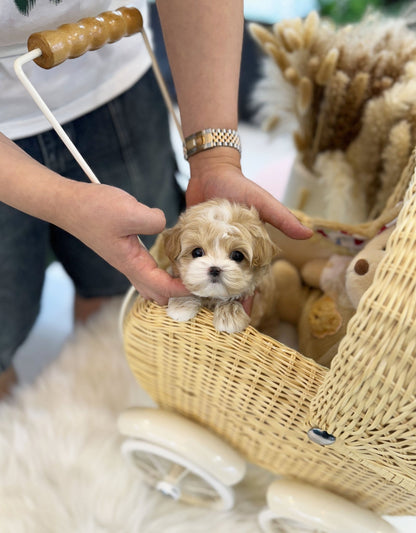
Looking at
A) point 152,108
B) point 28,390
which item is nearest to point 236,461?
point 28,390

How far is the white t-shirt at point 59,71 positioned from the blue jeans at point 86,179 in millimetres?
30

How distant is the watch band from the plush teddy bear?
29cm

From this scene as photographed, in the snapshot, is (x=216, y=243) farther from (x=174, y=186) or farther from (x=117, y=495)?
(x=117, y=495)

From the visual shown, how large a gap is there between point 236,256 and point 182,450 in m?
0.43

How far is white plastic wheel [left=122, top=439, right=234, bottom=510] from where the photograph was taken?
36.1 inches

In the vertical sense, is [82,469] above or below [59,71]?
below

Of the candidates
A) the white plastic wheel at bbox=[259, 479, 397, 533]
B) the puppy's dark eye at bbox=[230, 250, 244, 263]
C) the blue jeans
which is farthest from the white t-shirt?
the white plastic wheel at bbox=[259, 479, 397, 533]

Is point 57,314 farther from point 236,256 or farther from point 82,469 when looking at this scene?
point 236,256

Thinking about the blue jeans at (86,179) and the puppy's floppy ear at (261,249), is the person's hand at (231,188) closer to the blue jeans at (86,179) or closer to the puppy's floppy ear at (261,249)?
the puppy's floppy ear at (261,249)

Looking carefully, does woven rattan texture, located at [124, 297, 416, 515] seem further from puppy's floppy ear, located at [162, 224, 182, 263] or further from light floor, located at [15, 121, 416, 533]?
light floor, located at [15, 121, 416, 533]

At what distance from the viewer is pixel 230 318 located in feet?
2.06

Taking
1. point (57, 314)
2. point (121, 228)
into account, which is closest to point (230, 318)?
point (121, 228)

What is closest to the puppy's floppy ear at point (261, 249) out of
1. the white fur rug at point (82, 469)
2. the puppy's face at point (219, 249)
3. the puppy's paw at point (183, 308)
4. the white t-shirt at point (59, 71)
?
the puppy's face at point (219, 249)

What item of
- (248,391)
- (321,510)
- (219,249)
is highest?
(219,249)
